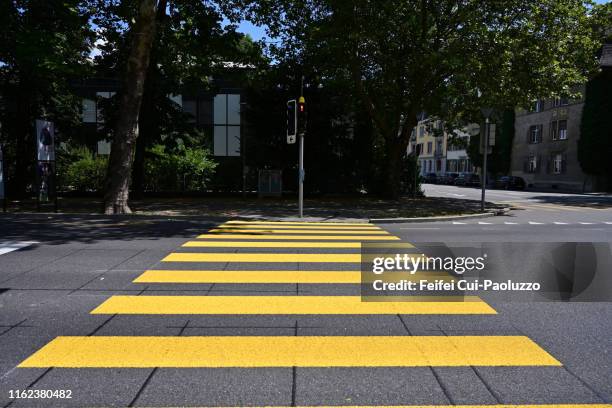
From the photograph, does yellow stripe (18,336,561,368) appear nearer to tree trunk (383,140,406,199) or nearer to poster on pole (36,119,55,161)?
poster on pole (36,119,55,161)

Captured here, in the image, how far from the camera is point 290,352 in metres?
3.95

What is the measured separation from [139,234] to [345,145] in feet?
50.0

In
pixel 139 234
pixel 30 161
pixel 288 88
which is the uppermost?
pixel 288 88

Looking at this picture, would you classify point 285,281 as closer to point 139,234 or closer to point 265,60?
point 139,234

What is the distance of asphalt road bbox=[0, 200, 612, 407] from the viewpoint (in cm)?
328

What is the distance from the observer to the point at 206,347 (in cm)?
405

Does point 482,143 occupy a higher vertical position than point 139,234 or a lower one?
higher

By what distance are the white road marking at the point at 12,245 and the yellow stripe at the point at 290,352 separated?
5.44 meters

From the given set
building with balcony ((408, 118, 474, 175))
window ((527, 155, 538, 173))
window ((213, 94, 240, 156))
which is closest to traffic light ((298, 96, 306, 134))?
window ((213, 94, 240, 156))

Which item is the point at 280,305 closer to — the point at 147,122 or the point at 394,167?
the point at 147,122

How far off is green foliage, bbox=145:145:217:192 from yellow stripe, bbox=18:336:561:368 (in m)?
20.7

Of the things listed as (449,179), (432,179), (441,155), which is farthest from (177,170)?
(441,155)

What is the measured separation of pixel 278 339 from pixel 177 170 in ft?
69.9

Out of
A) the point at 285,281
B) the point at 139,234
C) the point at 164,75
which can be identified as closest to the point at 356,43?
the point at 164,75
